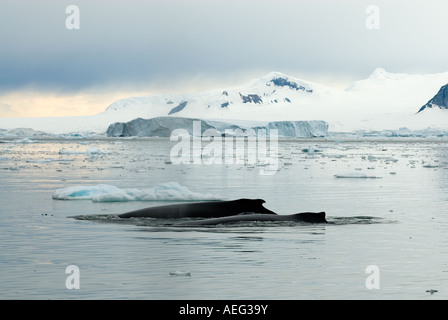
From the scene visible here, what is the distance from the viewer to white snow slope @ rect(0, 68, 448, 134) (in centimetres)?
12988

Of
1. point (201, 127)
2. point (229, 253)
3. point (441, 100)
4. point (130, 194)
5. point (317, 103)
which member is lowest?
point (229, 253)

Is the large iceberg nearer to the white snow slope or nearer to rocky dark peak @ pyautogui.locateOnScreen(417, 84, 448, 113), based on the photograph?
the white snow slope

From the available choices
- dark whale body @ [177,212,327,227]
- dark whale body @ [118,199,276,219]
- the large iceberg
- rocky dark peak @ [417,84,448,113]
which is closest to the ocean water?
dark whale body @ [177,212,327,227]

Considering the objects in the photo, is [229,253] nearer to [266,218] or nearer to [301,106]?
[266,218]

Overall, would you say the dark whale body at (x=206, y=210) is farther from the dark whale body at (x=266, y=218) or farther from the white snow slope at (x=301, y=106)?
the white snow slope at (x=301, y=106)

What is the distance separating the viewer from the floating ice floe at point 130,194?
17234 mm

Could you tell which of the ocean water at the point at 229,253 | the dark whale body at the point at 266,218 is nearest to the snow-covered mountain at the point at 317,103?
the ocean water at the point at 229,253

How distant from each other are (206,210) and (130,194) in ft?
13.1

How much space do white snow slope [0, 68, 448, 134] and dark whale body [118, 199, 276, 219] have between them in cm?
10529

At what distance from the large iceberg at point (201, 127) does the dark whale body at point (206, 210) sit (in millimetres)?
77757

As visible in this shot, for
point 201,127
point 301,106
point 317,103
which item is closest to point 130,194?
point 201,127

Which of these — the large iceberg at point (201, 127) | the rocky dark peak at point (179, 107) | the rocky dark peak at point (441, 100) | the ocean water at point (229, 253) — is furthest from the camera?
the rocky dark peak at point (179, 107)

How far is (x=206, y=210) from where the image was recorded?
14.1 meters

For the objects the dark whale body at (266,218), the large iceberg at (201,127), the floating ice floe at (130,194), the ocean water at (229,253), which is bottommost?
the ocean water at (229,253)
